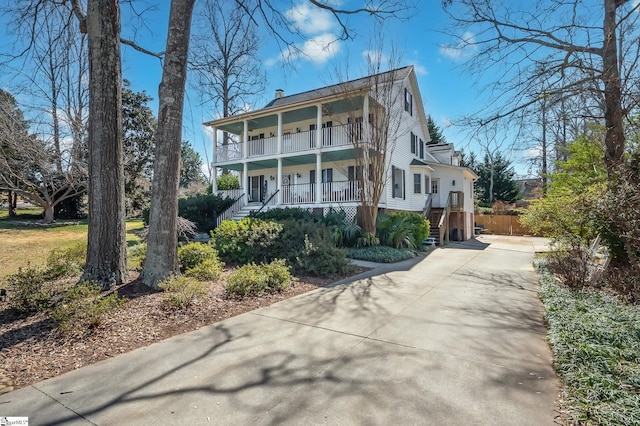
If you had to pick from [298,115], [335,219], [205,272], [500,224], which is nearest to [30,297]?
[205,272]

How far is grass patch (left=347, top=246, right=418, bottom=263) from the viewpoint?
1102 cm

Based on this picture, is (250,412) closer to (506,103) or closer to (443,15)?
(506,103)

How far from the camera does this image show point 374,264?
10.4m

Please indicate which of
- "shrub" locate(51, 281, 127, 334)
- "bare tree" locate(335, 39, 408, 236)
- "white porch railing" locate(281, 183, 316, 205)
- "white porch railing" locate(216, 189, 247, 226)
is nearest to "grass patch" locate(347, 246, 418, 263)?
"bare tree" locate(335, 39, 408, 236)

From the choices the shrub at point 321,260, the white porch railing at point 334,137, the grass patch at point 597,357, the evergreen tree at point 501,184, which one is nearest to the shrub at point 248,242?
the shrub at point 321,260

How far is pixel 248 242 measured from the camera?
9055mm

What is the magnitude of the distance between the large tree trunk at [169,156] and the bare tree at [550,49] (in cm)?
720

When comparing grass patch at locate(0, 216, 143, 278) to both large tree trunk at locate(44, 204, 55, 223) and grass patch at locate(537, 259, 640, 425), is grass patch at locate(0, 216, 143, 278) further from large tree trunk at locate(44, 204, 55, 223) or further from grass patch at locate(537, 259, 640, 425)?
grass patch at locate(537, 259, 640, 425)

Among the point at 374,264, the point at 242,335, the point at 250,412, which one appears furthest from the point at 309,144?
the point at 250,412

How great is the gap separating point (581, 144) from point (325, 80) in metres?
10.4

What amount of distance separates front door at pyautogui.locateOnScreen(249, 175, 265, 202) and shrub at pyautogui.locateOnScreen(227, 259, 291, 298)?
45.8 ft

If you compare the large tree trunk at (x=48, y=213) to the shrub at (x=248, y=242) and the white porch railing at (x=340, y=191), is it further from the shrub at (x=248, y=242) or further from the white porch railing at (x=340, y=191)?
the white porch railing at (x=340, y=191)

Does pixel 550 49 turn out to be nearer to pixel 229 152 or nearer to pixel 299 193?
pixel 299 193

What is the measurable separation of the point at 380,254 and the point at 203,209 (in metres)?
9.70
